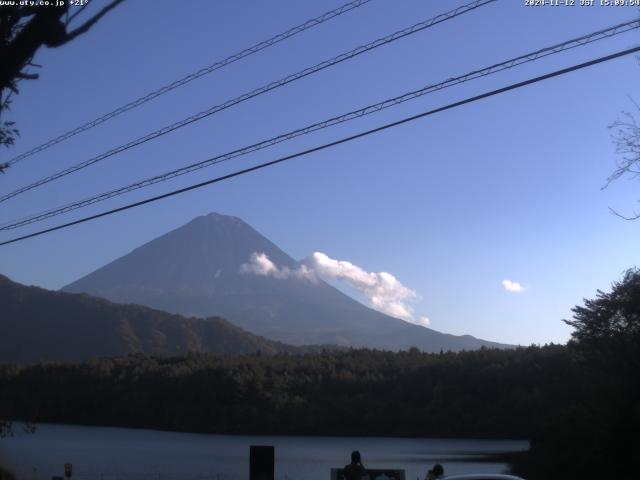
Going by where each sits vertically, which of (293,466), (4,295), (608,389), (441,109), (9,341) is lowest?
(293,466)

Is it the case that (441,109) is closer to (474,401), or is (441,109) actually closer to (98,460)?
(98,460)

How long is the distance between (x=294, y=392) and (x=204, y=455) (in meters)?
40.7

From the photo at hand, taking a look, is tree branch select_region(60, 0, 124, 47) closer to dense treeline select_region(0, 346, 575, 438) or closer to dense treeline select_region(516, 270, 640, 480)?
dense treeline select_region(516, 270, 640, 480)

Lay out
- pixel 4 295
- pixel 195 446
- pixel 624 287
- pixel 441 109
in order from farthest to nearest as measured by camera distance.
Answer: pixel 4 295 → pixel 195 446 → pixel 624 287 → pixel 441 109

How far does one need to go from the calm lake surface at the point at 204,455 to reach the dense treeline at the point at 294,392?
14.1ft

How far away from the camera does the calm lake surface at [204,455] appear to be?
46253mm

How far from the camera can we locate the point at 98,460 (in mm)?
55656

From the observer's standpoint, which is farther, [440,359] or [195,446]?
[440,359]

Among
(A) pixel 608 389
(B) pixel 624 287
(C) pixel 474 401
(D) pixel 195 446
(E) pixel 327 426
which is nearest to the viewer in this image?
(A) pixel 608 389

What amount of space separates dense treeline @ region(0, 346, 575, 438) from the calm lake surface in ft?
14.1

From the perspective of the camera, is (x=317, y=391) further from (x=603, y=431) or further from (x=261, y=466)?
(x=261, y=466)

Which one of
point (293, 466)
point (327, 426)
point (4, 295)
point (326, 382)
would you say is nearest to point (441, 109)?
point (293, 466)

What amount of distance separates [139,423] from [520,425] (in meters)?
47.4

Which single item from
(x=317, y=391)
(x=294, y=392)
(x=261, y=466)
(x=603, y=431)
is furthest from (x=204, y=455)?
(x=261, y=466)
